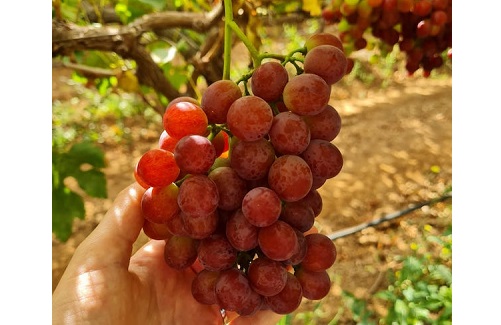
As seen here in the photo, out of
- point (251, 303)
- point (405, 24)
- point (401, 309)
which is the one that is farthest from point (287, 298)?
point (401, 309)

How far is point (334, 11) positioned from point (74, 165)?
748mm

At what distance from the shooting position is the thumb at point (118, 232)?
0.74 m

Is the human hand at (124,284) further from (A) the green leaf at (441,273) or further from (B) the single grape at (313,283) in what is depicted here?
(A) the green leaf at (441,273)

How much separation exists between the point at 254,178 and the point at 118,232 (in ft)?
0.91

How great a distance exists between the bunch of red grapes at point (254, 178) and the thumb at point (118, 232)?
0.38ft

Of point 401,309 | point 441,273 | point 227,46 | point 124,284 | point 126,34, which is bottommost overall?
point 401,309

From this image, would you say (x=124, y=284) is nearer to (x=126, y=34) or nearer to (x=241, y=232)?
(x=241, y=232)

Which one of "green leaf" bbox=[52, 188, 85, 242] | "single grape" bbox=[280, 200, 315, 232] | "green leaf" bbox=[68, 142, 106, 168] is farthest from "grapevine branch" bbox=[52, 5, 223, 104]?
"single grape" bbox=[280, 200, 315, 232]

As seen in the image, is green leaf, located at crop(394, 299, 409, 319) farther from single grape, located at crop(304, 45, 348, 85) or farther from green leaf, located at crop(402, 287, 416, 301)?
single grape, located at crop(304, 45, 348, 85)

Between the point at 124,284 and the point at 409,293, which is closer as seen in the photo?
the point at 124,284

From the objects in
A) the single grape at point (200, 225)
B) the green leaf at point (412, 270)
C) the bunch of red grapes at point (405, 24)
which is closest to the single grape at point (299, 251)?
the single grape at point (200, 225)

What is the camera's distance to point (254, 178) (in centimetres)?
58

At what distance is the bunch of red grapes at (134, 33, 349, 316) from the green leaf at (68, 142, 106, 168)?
659mm
